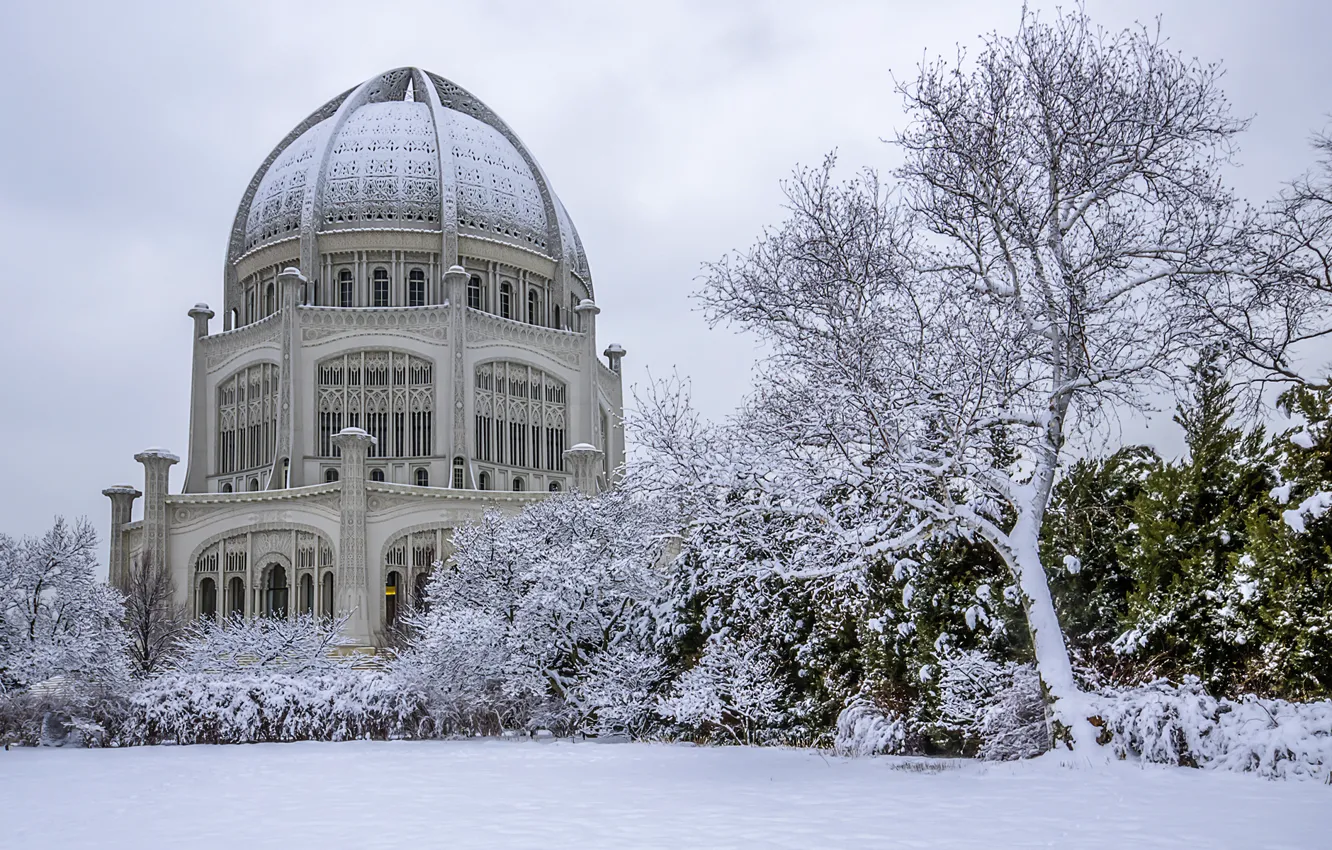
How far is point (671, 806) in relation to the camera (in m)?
10.6

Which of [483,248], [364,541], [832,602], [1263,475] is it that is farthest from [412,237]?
[1263,475]

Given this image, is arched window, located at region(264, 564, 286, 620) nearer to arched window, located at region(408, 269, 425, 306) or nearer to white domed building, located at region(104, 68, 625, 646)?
white domed building, located at region(104, 68, 625, 646)

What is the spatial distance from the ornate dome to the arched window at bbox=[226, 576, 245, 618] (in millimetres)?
17520

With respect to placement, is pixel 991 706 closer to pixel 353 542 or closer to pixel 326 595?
pixel 353 542

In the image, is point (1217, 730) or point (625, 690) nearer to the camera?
point (1217, 730)

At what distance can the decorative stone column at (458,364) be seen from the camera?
57.5 m

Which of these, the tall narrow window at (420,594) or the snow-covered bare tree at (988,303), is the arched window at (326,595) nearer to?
the tall narrow window at (420,594)

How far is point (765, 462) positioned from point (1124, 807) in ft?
20.4

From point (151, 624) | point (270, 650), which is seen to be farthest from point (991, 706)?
point (151, 624)

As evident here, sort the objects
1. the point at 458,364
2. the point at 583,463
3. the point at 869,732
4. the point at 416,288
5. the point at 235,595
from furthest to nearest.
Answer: the point at 416,288 < the point at 458,364 < the point at 235,595 < the point at 583,463 < the point at 869,732

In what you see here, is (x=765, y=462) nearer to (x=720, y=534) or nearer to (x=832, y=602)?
(x=720, y=534)

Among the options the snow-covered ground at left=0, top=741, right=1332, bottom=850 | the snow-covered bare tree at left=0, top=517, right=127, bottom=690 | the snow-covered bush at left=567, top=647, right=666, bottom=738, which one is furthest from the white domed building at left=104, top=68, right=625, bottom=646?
the snow-covered ground at left=0, top=741, right=1332, bottom=850

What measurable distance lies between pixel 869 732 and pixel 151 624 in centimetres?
2570

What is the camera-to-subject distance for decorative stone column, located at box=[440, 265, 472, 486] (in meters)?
57.5
